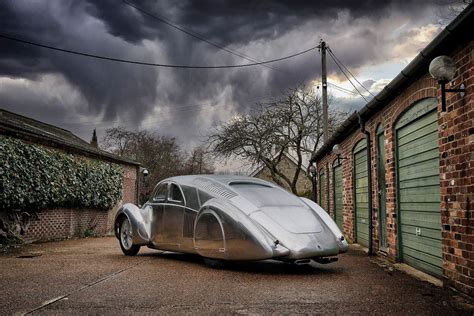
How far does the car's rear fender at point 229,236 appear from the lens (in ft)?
20.3

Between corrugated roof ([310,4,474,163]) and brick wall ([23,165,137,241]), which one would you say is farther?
brick wall ([23,165,137,241])

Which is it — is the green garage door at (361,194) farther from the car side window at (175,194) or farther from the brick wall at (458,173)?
the car side window at (175,194)

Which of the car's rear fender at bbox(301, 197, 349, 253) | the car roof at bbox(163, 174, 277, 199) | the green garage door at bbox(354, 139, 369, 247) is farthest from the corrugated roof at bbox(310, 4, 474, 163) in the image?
the car roof at bbox(163, 174, 277, 199)

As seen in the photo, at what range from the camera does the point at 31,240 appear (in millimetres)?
12805

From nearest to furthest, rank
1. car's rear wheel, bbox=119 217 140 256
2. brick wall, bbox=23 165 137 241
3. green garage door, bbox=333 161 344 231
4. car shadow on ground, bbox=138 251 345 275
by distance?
car shadow on ground, bbox=138 251 345 275 → car's rear wheel, bbox=119 217 140 256 → brick wall, bbox=23 165 137 241 → green garage door, bbox=333 161 344 231

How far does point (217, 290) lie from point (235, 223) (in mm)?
1487

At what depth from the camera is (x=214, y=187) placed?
735cm

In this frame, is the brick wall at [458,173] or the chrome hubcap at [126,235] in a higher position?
the brick wall at [458,173]

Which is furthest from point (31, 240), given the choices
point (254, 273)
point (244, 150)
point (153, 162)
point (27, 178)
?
point (153, 162)

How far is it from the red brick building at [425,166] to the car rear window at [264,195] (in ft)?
5.93

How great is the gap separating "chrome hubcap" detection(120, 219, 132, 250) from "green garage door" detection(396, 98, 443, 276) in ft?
15.8

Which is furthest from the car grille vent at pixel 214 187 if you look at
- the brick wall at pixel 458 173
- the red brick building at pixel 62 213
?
the red brick building at pixel 62 213

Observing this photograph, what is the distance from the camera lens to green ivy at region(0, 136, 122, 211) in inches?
454

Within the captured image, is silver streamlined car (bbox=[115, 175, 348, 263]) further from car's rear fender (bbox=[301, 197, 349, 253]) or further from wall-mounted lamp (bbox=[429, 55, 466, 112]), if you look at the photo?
wall-mounted lamp (bbox=[429, 55, 466, 112])
